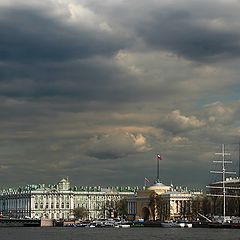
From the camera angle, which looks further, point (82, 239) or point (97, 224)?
point (97, 224)

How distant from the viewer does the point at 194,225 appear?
17488cm

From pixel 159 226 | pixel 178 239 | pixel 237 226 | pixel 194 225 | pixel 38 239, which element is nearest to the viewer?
pixel 178 239

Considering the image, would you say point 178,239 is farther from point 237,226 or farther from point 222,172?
point 222,172

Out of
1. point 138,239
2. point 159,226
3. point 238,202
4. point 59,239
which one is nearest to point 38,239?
point 59,239

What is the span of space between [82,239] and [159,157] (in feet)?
269

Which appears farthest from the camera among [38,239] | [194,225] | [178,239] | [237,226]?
[194,225]

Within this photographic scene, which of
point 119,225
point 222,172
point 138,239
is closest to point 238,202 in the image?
point 222,172

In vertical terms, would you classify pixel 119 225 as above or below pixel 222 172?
below

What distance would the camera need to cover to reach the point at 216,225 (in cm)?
16325

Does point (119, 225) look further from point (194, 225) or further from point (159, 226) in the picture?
point (194, 225)

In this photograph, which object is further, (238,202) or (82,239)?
(238,202)

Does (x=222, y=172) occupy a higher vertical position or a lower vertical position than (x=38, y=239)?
higher

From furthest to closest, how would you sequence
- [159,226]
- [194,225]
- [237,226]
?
[159,226]
[194,225]
[237,226]

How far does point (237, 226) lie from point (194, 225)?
714 inches
